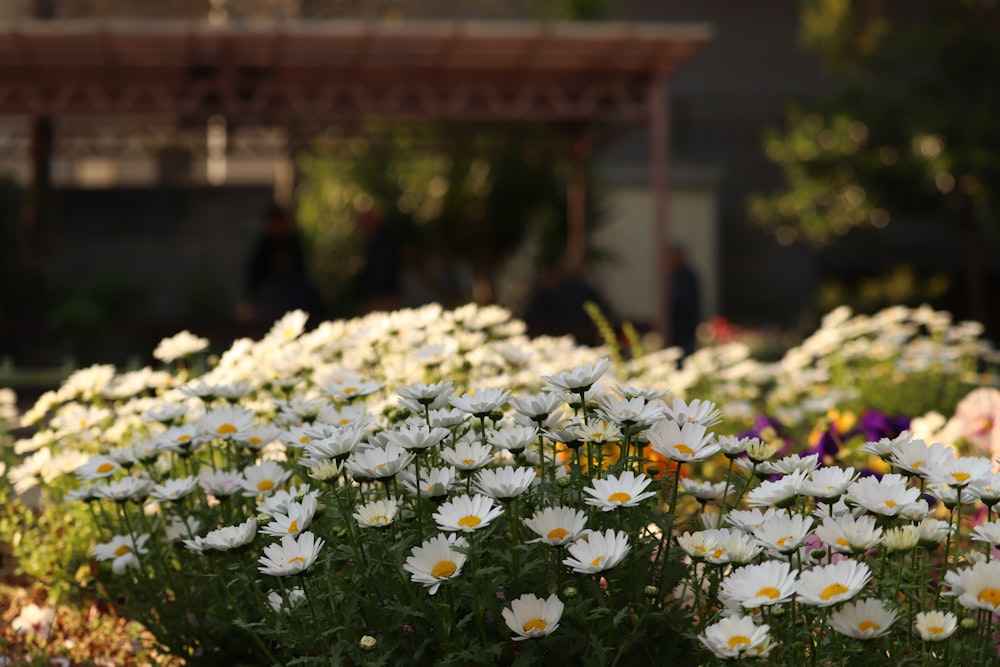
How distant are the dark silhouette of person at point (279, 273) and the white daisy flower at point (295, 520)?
754 centimetres

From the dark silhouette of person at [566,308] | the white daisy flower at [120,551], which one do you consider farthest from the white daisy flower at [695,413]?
the dark silhouette of person at [566,308]

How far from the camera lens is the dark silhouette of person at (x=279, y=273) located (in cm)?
967

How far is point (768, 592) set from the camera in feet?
6.17

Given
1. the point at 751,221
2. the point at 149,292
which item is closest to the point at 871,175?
the point at 751,221

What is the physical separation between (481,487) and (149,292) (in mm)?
12752

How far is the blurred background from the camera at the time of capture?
10.4 metres

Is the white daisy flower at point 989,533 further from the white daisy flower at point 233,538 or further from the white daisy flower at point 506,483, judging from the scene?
the white daisy flower at point 233,538

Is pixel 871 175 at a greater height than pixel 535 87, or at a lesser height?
lesser

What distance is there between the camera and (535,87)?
10.6m

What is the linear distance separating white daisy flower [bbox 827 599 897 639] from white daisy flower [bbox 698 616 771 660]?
11 cm

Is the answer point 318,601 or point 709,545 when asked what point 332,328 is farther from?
point 709,545

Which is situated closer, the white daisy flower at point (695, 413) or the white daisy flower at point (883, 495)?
the white daisy flower at point (883, 495)

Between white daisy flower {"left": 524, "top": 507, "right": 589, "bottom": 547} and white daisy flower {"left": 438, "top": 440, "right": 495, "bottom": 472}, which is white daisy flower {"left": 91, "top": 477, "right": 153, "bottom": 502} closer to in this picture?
white daisy flower {"left": 438, "top": 440, "right": 495, "bottom": 472}

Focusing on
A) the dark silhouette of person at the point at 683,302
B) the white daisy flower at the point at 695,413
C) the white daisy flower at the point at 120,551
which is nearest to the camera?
the white daisy flower at the point at 695,413
